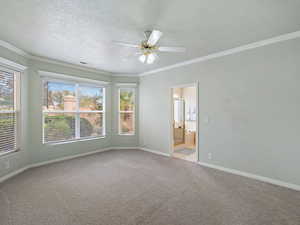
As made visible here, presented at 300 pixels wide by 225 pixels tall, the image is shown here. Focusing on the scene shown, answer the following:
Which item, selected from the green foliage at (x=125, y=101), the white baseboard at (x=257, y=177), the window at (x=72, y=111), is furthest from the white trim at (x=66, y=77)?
the white baseboard at (x=257, y=177)

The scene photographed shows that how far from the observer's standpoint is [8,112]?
3.23m

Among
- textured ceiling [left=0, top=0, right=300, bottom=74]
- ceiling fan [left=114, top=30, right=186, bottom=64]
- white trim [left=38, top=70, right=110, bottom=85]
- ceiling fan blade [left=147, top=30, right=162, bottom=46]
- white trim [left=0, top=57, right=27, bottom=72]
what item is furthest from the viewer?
white trim [left=38, top=70, right=110, bottom=85]

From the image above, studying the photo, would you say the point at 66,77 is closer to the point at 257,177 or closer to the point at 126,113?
the point at 126,113

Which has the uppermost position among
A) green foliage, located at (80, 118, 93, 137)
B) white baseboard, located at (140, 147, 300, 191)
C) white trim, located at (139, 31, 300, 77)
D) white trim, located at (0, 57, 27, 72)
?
white trim, located at (139, 31, 300, 77)

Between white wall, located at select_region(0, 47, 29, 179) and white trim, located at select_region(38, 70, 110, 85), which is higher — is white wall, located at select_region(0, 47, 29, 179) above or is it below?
below

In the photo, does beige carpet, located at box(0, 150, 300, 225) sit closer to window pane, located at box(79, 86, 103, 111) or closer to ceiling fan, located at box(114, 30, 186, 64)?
window pane, located at box(79, 86, 103, 111)

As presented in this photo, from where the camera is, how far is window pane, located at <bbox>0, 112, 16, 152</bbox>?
3096 millimetres

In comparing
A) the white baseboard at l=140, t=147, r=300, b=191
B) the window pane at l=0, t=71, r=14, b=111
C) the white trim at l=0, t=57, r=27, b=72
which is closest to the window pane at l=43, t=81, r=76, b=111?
the white trim at l=0, t=57, r=27, b=72

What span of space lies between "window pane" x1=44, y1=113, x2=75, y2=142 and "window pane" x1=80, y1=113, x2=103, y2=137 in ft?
1.02

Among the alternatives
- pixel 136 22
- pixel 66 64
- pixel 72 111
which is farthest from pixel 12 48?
pixel 136 22

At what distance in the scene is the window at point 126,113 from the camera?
570cm

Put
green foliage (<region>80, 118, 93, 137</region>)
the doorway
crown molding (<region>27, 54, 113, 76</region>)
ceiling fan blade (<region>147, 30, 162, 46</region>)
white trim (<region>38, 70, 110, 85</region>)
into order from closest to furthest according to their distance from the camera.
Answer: ceiling fan blade (<region>147, 30, 162, 46</region>) < crown molding (<region>27, 54, 113, 76</region>) < white trim (<region>38, 70, 110, 85</region>) < green foliage (<region>80, 118, 93, 137</region>) < the doorway

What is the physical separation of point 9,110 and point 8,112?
0.06 meters

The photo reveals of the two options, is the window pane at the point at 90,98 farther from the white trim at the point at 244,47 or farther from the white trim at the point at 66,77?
the white trim at the point at 244,47
